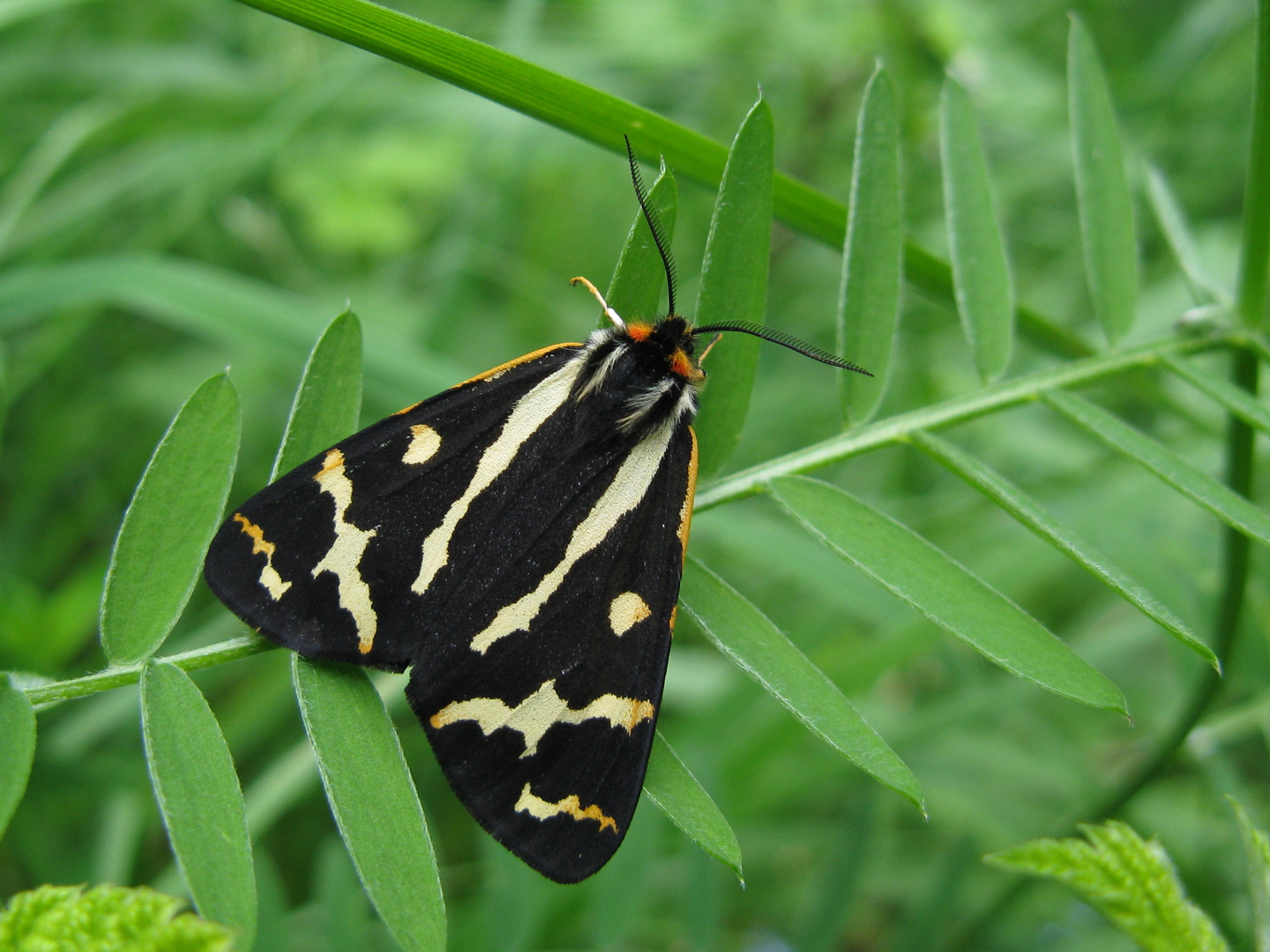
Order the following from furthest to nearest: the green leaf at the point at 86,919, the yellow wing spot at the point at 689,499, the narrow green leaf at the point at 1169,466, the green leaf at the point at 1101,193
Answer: the green leaf at the point at 1101,193, the yellow wing spot at the point at 689,499, the narrow green leaf at the point at 1169,466, the green leaf at the point at 86,919

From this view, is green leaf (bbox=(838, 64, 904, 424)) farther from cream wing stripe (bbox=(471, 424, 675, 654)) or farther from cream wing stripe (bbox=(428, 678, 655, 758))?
cream wing stripe (bbox=(428, 678, 655, 758))

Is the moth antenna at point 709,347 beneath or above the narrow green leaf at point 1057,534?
beneath

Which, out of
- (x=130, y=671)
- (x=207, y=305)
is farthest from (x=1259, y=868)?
(x=207, y=305)

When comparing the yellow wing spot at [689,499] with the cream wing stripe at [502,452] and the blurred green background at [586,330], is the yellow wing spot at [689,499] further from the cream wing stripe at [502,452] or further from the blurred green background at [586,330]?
the blurred green background at [586,330]

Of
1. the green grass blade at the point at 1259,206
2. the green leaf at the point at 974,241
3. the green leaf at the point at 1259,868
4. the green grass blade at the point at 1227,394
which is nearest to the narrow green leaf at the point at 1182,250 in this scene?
the green grass blade at the point at 1259,206

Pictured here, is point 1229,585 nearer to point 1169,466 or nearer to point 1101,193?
point 1169,466

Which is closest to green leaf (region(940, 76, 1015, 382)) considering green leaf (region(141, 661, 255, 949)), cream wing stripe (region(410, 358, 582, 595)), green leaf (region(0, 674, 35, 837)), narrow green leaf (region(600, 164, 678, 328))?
narrow green leaf (region(600, 164, 678, 328))

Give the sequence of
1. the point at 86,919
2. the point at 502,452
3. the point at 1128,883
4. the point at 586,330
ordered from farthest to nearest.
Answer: the point at 586,330 < the point at 502,452 < the point at 1128,883 < the point at 86,919
